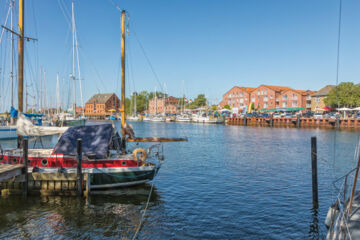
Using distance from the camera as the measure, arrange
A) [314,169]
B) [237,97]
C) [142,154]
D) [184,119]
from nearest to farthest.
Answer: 1. [314,169]
2. [142,154]
3. [184,119]
4. [237,97]

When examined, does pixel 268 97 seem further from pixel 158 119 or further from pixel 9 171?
pixel 9 171

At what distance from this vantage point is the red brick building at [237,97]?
460 ft

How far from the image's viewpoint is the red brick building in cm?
14025

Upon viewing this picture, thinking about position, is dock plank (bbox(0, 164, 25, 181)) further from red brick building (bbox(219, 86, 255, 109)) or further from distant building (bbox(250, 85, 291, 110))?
red brick building (bbox(219, 86, 255, 109))

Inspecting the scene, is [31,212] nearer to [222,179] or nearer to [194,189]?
[194,189]

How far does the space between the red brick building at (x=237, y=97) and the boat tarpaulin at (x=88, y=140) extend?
126 metres

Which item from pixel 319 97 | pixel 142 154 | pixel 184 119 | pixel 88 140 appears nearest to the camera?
A: pixel 88 140

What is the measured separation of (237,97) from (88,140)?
5158 inches

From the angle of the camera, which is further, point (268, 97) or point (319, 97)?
point (268, 97)

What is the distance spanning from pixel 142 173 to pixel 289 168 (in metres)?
16.3

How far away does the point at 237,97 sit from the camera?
5699 inches

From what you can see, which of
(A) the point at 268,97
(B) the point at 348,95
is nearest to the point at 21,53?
(B) the point at 348,95

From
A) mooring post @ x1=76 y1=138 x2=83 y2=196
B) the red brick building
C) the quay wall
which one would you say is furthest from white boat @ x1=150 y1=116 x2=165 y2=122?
mooring post @ x1=76 y1=138 x2=83 y2=196

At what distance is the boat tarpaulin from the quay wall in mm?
76329
